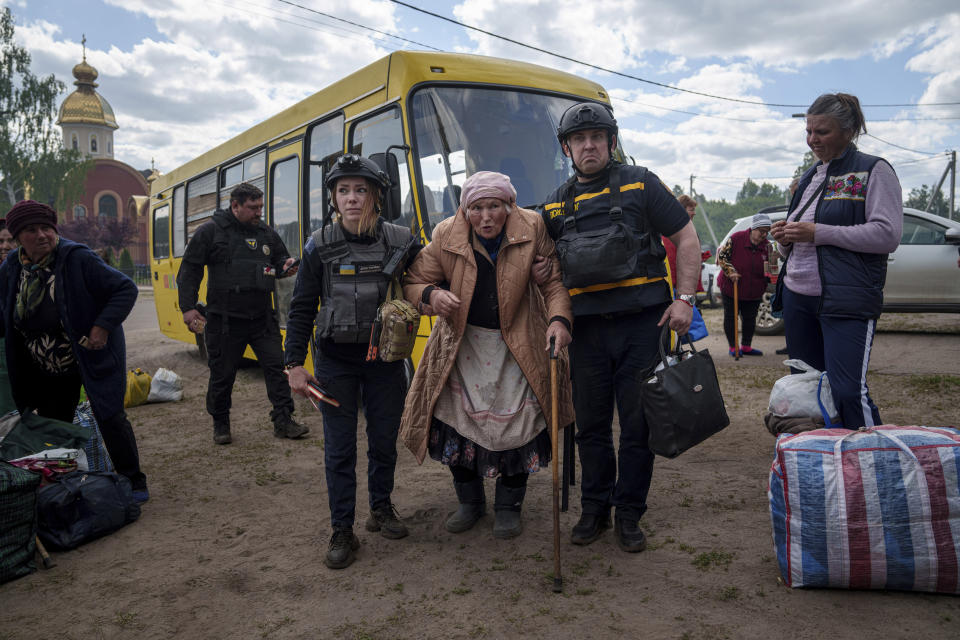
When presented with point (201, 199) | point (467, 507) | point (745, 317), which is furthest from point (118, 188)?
point (467, 507)

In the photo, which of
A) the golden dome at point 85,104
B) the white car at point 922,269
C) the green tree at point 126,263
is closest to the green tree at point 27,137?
the green tree at point 126,263

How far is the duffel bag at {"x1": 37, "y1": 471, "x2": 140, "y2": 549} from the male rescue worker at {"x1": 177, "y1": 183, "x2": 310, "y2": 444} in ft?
5.94

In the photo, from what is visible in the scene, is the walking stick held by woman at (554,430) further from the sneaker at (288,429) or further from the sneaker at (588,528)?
the sneaker at (288,429)

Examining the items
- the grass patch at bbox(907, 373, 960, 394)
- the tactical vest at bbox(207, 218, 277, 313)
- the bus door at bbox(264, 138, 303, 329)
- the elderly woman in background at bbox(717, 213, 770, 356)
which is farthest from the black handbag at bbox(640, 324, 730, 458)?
the elderly woman in background at bbox(717, 213, 770, 356)

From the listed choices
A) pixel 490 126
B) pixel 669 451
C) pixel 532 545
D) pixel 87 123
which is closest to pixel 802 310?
pixel 669 451

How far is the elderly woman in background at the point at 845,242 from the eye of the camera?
3.19 meters

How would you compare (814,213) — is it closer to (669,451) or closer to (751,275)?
(669,451)

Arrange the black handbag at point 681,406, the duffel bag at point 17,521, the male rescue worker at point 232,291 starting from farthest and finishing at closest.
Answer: the male rescue worker at point 232,291 < the duffel bag at point 17,521 < the black handbag at point 681,406

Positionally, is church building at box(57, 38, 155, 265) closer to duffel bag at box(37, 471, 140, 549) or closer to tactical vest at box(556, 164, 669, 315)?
duffel bag at box(37, 471, 140, 549)

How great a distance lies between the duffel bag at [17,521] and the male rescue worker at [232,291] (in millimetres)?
2253

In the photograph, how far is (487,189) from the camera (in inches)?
125

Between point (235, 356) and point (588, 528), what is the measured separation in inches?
143

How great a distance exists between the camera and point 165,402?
7.71 m

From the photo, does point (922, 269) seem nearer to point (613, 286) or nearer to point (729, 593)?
point (613, 286)
